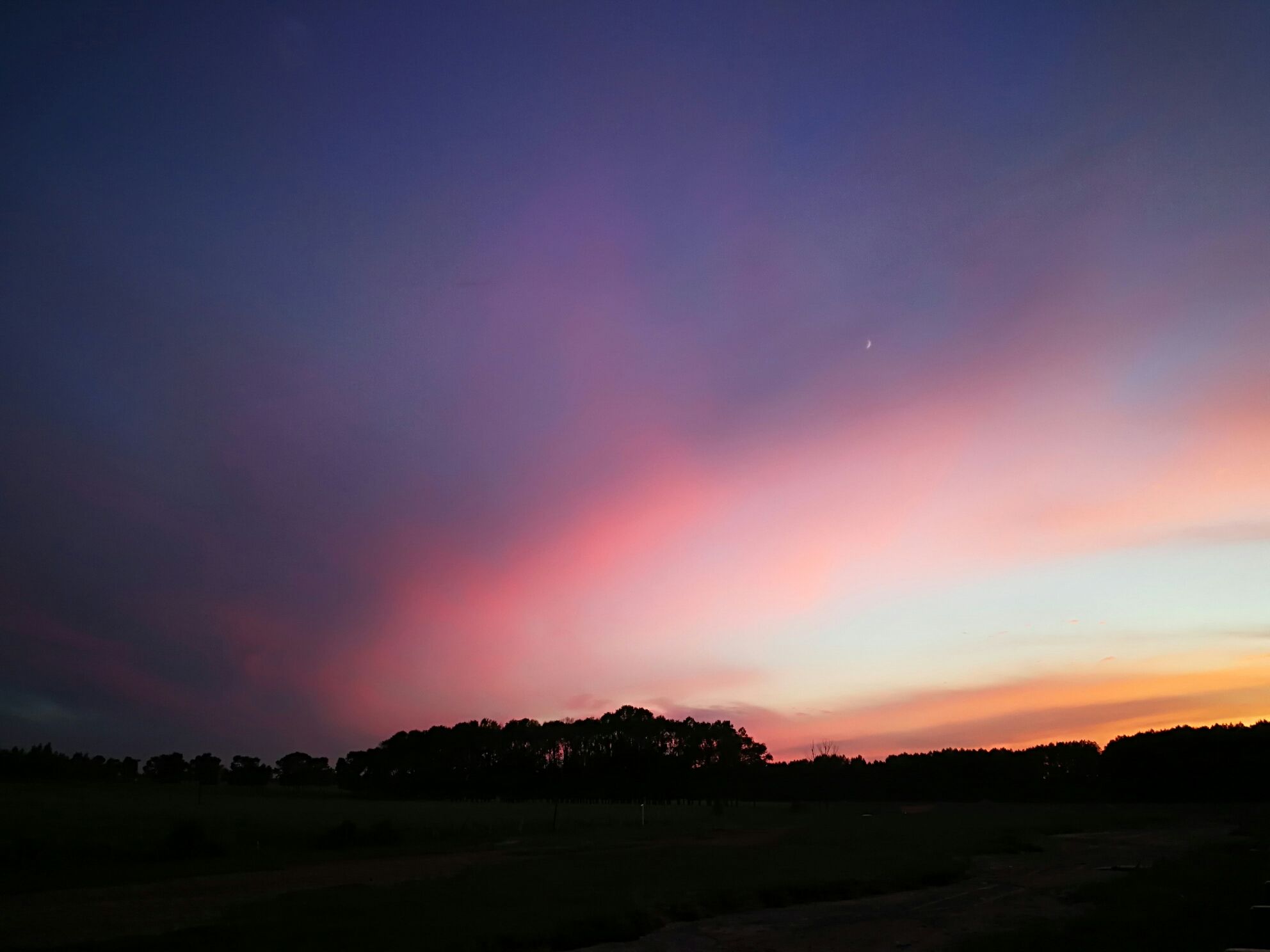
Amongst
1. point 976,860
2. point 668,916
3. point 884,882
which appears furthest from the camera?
point 976,860

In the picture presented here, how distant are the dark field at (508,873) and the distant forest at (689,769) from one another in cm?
2912

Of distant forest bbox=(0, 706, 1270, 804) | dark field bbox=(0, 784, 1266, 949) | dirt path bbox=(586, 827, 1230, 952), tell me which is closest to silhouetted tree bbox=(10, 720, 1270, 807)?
distant forest bbox=(0, 706, 1270, 804)

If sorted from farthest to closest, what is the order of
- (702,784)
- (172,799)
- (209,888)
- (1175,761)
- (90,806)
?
(702,784)
(1175,761)
(172,799)
(90,806)
(209,888)

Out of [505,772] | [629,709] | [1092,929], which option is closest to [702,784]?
[629,709]

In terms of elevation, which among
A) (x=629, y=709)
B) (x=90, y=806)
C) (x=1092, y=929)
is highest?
(x=629, y=709)

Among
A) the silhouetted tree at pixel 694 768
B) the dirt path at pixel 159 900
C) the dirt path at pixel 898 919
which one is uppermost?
the silhouetted tree at pixel 694 768

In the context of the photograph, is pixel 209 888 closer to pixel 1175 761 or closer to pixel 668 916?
pixel 668 916

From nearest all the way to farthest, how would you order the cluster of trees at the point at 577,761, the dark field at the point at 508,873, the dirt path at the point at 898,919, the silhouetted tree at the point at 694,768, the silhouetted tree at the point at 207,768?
the dirt path at the point at 898,919
the dark field at the point at 508,873
the silhouetted tree at the point at 694,768
the cluster of trees at the point at 577,761
the silhouetted tree at the point at 207,768

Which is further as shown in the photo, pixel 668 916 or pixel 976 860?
pixel 976 860

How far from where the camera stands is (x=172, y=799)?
229ft

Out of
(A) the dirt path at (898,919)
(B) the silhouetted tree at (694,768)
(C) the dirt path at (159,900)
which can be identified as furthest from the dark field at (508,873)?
(B) the silhouetted tree at (694,768)

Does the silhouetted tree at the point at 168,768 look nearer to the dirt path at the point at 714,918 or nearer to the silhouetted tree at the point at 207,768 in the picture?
the silhouetted tree at the point at 207,768

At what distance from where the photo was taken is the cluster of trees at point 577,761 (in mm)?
126438

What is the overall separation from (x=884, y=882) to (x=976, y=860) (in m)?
11.2
